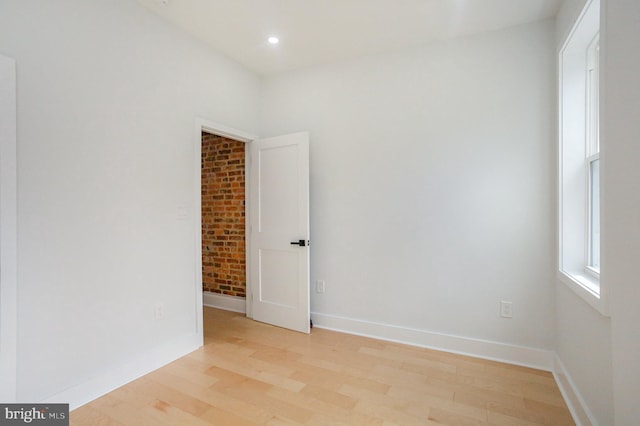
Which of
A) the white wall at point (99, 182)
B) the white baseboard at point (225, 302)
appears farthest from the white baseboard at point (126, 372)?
the white baseboard at point (225, 302)

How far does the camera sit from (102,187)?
2174 mm

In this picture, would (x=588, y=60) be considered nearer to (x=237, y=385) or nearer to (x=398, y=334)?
(x=398, y=334)

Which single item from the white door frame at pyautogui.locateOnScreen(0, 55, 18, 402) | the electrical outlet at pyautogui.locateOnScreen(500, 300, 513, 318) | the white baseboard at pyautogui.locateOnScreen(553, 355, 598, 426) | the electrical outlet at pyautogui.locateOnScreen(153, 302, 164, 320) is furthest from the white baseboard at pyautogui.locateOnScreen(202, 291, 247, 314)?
the white baseboard at pyautogui.locateOnScreen(553, 355, 598, 426)

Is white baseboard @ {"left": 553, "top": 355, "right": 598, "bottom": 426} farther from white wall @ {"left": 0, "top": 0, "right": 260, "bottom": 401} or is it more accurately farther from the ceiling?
white wall @ {"left": 0, "top": 0, "right": 260, "bottom": 401}

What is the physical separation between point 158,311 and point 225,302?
1.52 meters

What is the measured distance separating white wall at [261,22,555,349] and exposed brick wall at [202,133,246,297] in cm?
102

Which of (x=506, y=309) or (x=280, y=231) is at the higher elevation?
(x=280, y=231)

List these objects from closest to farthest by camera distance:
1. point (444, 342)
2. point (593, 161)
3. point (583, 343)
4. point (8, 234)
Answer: point (8, 234), point (583, 343), point (593, 161), point (444, 342)

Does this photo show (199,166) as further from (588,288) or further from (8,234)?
(588,288)

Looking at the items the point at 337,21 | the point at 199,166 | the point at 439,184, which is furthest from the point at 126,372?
the point at 337,21

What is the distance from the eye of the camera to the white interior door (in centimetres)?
326

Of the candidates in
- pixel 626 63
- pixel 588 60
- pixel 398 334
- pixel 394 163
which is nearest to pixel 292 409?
pixel 398 334

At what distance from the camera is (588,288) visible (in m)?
1.78

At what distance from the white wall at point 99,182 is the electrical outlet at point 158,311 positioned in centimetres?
4
